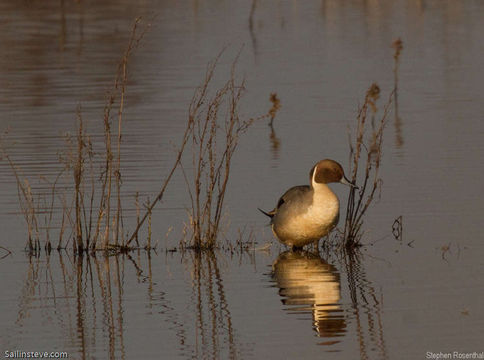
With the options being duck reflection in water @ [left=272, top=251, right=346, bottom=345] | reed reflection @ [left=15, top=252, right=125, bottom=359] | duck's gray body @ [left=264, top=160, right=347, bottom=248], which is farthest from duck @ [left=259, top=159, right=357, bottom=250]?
reed reflection @ [left=15, top=252, right=125, bottom=359]

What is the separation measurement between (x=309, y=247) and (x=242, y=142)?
7022 mm

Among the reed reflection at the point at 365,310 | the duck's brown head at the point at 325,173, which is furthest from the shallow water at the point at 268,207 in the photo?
the duck's brown head at the point at 325,173

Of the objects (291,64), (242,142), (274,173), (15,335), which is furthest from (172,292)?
(291,64)

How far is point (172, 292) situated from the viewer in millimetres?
11445

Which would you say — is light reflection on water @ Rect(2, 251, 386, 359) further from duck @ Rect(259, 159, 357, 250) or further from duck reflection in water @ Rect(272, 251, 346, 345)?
duck @ Rect(259, 159, 357, 250)

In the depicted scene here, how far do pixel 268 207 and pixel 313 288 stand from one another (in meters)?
3.79

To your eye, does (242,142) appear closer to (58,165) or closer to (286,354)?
(58,165)

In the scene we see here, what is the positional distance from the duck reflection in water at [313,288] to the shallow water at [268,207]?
0.07 feet

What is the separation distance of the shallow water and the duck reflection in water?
0.02 meters

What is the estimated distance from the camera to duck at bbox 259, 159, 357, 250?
12664 millimetres

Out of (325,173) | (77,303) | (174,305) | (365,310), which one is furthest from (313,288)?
(77,303)

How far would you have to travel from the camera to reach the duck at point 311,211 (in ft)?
41.5

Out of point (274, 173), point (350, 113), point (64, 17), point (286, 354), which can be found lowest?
point (286, 354)

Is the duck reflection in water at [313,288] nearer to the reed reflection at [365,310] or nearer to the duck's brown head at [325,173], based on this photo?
the reed reflection at [365,310]
